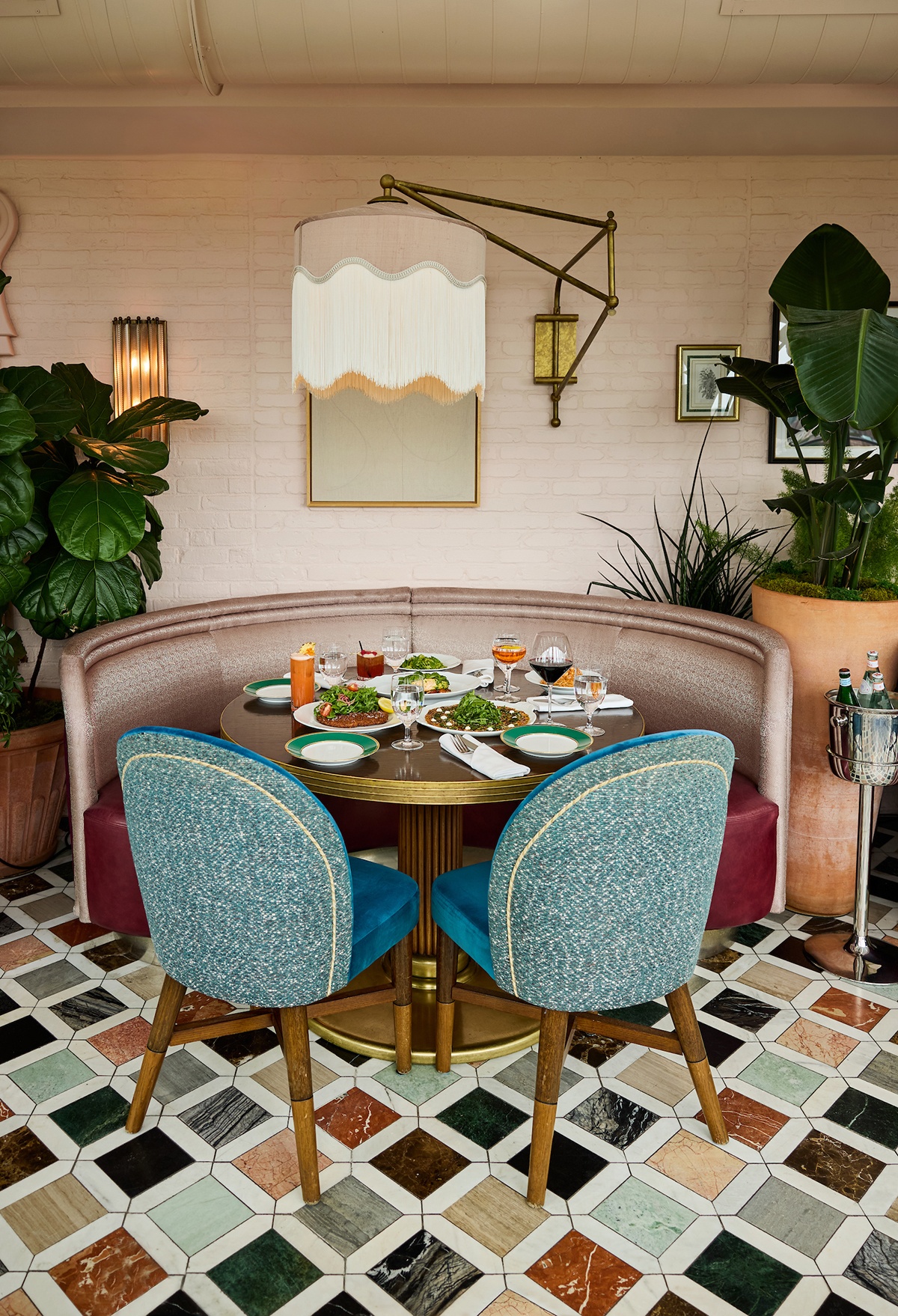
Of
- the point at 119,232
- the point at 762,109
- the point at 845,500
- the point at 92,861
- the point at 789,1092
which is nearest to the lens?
the point at 789,1092

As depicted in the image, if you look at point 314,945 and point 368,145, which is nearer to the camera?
point 314,945

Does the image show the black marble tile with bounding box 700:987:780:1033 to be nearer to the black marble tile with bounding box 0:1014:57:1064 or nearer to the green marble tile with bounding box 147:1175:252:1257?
the green marble tile with bounding box 147:1175:252:1257

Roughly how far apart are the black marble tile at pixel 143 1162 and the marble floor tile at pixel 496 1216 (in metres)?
0.60

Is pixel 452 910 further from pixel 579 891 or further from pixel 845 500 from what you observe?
pixel 845 500

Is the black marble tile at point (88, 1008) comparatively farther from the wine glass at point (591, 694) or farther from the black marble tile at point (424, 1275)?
the wine glass at point (591, 694)

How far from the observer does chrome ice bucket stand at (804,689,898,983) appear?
2684mm

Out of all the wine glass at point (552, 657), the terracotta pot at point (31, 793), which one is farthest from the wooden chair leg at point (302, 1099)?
the terracotta pot at point (31, 793)

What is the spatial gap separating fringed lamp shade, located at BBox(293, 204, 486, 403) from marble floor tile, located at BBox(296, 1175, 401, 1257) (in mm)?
1798

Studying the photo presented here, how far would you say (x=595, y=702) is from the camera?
7.56ft

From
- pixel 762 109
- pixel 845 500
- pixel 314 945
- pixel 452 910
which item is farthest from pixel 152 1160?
pixel 762 109

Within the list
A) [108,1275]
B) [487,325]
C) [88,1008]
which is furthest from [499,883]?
[487,325]

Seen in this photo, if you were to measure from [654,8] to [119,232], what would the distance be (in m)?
2.21

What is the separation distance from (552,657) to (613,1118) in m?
1.11

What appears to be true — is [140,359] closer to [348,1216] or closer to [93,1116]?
[93,1116]
